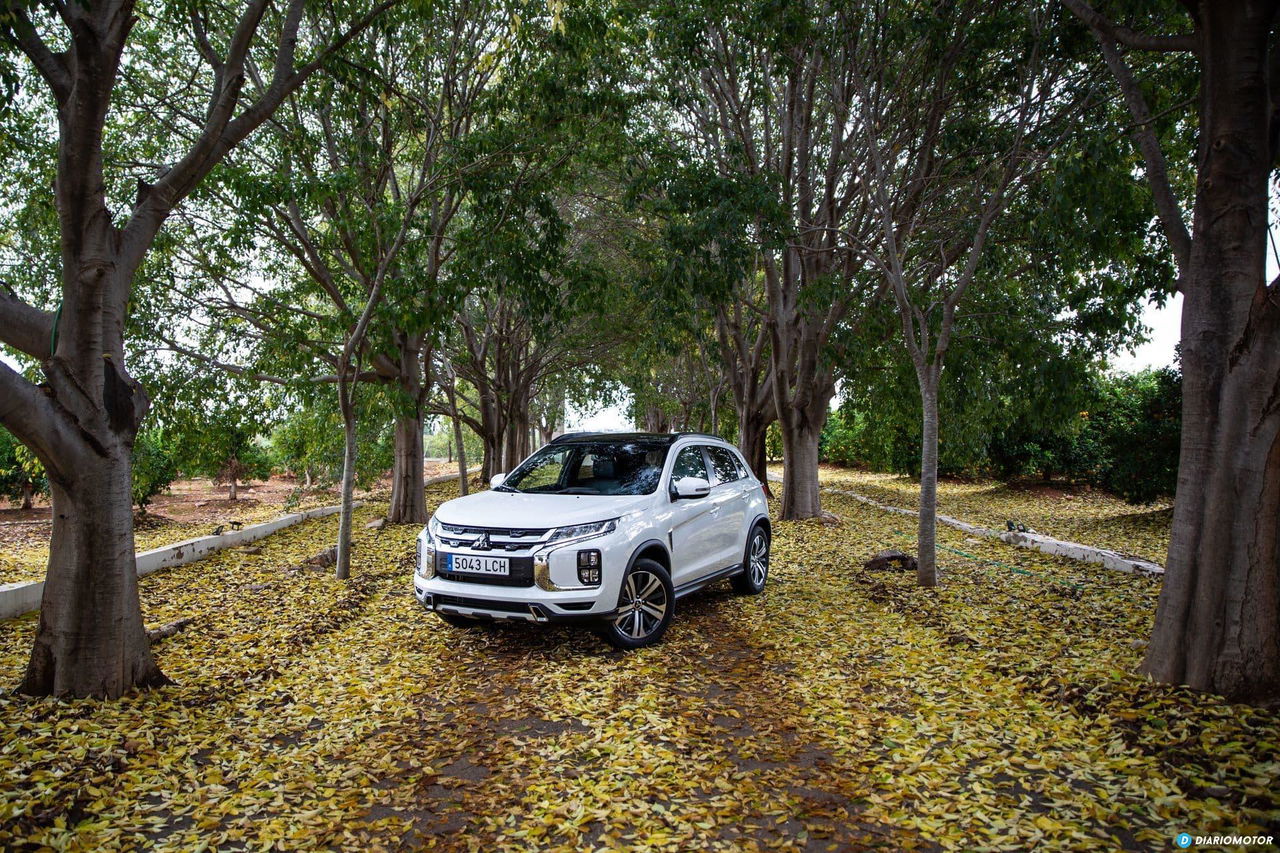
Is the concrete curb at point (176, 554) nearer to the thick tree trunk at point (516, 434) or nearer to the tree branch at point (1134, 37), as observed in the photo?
the thick tree trunk at point (516, 434)

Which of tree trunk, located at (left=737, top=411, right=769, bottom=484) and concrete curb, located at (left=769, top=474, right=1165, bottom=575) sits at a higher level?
tree trunk, located at (left=737, top=411, right=769, bottom=484)

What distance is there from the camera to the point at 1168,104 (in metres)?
7.37

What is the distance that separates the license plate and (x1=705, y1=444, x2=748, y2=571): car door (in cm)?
229

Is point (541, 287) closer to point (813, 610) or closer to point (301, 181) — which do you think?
point (301, 181)

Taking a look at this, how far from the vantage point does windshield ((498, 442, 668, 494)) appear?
6.65 metres

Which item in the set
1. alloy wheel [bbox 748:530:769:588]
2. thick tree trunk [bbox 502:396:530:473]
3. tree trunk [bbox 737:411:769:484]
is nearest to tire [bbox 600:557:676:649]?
alloy wheel [bbox 748:530:769:588]

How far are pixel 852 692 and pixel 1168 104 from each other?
22.5 feet

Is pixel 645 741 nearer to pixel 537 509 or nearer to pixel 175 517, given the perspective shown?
pixel 537 509

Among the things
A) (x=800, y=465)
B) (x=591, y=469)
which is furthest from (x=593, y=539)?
(x=800, y=465)

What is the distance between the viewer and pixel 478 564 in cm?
563

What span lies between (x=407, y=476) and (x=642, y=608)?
9423 millimetres

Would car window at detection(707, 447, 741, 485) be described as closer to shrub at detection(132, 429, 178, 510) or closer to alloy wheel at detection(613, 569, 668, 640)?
alloy wheel at detection(613, 569, 668, 640)

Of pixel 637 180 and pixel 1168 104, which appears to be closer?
pixel 1168 104

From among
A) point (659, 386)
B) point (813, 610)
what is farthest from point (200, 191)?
point (659, 386)
